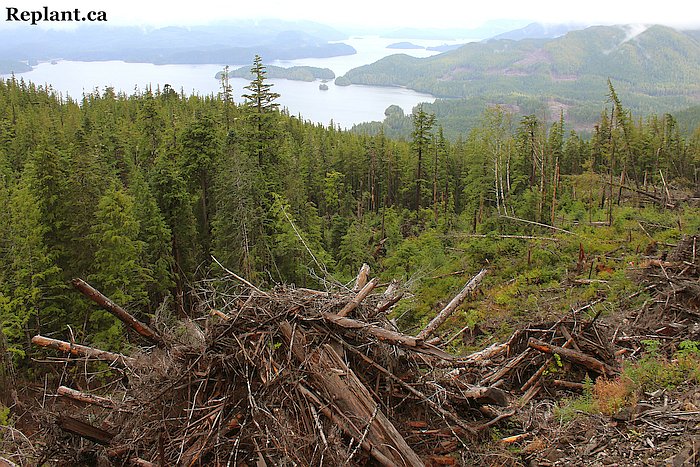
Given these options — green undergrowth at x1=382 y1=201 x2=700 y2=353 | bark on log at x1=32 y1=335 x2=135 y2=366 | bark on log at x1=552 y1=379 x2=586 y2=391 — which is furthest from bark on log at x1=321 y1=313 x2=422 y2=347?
green undergrowth at x1=382 y1=201 x2=700 y2=353

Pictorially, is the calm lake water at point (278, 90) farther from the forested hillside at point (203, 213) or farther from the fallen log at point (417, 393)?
the fallen log at point (417, 393)

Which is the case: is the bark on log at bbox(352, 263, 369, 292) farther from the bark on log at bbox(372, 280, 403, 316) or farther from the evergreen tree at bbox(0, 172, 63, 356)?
the evergreen tree at bbox(0, 172, 63, 356)

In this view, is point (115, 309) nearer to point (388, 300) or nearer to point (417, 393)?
point (388, 300)

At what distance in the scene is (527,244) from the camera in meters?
20.4

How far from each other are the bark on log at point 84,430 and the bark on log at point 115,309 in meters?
1.14

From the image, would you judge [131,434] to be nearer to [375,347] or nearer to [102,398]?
[102,398]

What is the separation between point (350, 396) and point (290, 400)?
0.61 m

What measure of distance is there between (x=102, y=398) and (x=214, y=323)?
177 centimetres

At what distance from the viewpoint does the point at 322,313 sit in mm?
5781

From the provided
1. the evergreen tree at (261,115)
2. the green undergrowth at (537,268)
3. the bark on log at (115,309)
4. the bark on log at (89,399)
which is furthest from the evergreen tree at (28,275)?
the bark on log at (115,309)

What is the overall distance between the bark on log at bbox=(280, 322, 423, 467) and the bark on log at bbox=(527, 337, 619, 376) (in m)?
3.64

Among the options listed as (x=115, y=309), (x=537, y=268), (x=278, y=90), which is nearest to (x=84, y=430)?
(x=115, y=309)

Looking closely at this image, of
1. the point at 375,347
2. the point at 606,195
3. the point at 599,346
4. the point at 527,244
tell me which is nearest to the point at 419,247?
the point at 527,244

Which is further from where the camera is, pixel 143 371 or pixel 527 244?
pixel 527 244
